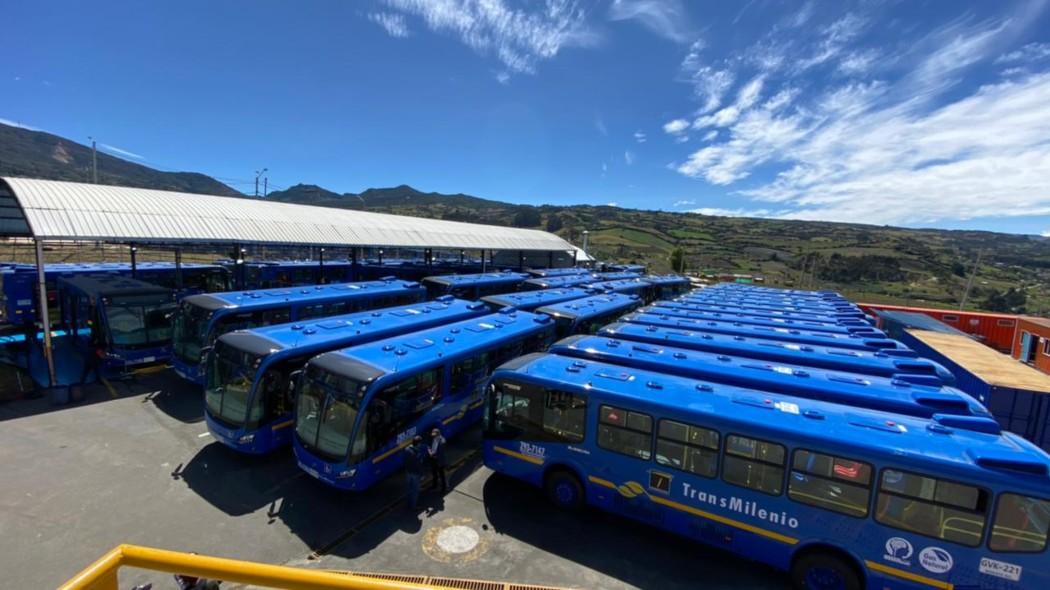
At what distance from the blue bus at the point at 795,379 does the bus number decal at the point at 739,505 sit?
3437 mm

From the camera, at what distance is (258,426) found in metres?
9.93

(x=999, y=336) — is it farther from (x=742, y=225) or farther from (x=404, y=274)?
(x=742, y=225)

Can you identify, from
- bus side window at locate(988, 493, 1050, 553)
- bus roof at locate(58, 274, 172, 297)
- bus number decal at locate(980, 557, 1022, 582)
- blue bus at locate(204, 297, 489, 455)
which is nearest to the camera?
bus side window at locate(988, 493, 1050, 553)

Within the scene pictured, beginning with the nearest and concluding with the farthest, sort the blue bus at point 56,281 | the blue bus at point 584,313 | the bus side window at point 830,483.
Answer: the bus side window at point 830,483
the blue bus at point 584,313
the blue bus at point 56,281

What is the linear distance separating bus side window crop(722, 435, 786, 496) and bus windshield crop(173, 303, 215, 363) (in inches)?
566

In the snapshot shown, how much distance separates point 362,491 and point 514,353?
243 inches

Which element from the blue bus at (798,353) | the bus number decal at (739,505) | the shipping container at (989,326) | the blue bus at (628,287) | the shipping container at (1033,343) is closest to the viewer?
the bus number decal at (739,505)

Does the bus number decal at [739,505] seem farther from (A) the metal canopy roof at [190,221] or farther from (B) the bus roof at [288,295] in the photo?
(A) the metal canopy roof at [190,221]

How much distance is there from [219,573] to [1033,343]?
37292 mm

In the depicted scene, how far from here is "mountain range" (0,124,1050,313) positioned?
62.8 meters

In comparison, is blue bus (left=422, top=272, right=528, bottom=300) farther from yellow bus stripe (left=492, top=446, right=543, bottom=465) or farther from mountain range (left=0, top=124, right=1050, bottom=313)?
mountain range (left=0, top=124, right=1050, bottom=313)

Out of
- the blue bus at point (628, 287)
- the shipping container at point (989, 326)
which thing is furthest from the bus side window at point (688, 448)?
the shipping container at point (989, 326)

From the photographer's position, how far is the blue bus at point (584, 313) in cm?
1714

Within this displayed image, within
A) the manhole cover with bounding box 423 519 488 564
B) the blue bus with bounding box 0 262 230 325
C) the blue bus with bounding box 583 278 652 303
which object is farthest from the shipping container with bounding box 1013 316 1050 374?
the blue bus with bounding box 0 262 230 325
